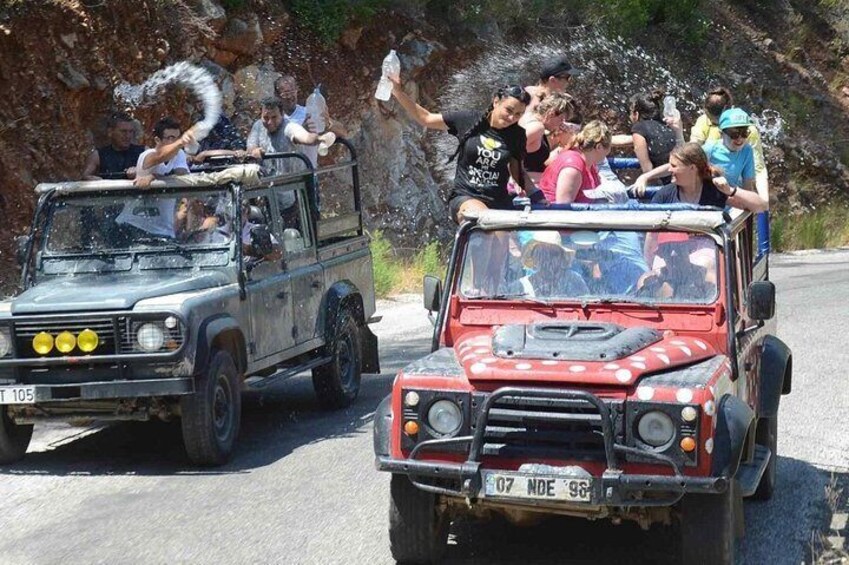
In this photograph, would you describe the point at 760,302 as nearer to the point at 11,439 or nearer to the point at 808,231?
the point at 11,439

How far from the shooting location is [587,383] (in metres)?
6.15

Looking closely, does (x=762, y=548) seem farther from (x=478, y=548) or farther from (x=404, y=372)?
(x=404, y=372)

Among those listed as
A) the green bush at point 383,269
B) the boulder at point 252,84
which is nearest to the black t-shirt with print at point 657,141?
the green bush at point 383,269

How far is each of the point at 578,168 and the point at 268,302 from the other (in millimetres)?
2724

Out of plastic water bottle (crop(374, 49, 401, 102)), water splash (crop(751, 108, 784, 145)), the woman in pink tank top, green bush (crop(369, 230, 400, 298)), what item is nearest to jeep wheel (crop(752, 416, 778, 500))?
the woman in pink tank top

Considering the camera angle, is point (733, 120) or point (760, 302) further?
point (733, 120)

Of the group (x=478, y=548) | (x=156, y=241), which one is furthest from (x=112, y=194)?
(x=478, y=548)

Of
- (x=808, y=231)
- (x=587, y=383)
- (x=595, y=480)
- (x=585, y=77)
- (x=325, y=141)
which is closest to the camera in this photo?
(x=595, y=480)

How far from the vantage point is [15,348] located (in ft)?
29.7

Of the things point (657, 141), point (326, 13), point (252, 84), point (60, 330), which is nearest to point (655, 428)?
point (60, 330)

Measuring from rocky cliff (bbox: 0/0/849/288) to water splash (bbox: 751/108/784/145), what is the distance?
123 millimetres

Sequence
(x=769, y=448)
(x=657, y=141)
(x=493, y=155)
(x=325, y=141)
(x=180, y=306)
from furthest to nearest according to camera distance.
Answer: (x=325, y=141), (x=657, y=141), (x=493, y=155), (x=180, y=306), (x=769, y=448)

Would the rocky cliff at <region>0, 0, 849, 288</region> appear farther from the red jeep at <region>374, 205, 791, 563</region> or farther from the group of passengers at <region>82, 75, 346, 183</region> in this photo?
the red jeep at <region>374, 205, 791, 563</region>

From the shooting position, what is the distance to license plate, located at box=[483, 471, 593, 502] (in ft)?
19.7
